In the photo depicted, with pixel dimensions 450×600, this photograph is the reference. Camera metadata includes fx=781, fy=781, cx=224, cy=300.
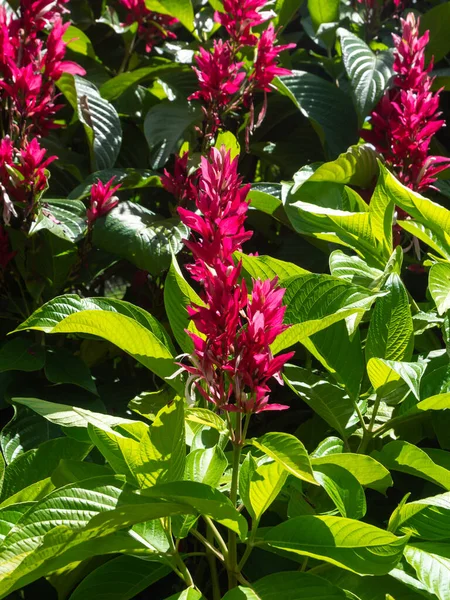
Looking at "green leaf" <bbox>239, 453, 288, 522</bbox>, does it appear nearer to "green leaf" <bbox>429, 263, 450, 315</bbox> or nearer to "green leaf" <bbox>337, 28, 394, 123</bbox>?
"green leaf" <bbox>429, 263, 450, 315</bbox>

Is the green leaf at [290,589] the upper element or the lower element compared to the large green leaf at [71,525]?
lower

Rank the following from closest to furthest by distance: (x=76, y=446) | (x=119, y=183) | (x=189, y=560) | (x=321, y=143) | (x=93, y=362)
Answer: (x=76, y=446)
(x=189, y=560)
(x=119, y=183)
(x=93, y=362)
(x=321, y=143)

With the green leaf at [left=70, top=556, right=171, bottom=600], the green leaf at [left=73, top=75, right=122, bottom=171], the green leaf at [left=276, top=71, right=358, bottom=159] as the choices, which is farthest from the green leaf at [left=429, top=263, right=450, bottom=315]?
the green leaf at [left=73, top=75, right=122, bottom=171]

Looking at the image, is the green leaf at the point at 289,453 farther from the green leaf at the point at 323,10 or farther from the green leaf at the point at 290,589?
the green leaf at the point at 323,10

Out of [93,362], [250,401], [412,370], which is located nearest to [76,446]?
[250,401]

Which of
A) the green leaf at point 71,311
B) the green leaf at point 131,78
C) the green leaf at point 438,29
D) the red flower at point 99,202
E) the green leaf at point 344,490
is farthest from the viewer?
the green leaf at point 438,29

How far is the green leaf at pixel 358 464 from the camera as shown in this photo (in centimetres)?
92

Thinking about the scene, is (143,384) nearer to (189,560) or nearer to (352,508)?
(189,560)

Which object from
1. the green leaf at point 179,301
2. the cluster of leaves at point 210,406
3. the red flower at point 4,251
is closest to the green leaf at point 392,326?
the cluster of leaves at point 210,406

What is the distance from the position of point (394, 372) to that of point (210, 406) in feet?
0.81

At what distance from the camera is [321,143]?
6.15ft

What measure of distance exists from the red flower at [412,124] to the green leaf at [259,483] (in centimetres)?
68

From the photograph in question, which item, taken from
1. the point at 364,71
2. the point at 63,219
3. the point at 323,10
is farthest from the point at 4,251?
the point at 323,10

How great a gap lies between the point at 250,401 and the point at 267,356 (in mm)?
51
